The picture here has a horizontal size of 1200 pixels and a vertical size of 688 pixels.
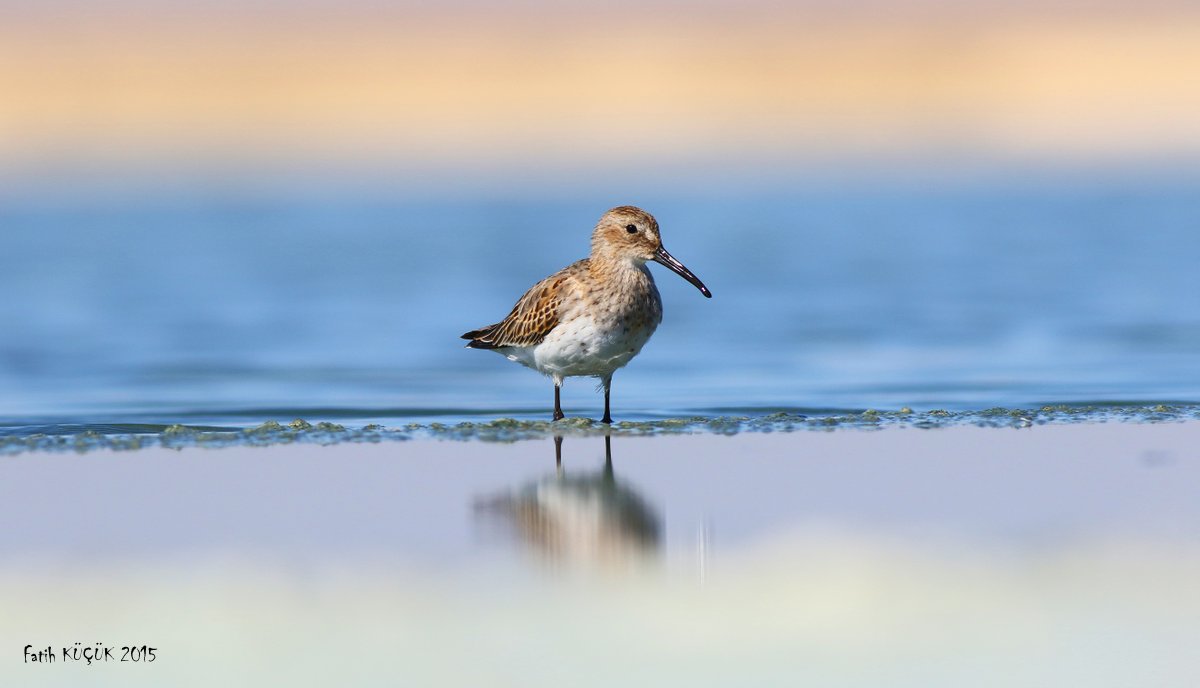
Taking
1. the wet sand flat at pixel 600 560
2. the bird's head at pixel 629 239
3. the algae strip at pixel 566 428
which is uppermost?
the bird's head at pixel 629 239

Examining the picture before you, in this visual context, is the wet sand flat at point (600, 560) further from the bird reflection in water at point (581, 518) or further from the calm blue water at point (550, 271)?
the calm blue water at point (550, 271)

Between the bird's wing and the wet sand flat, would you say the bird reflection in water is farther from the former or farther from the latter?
the bird's wing

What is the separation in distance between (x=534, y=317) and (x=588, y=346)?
1.99 ft

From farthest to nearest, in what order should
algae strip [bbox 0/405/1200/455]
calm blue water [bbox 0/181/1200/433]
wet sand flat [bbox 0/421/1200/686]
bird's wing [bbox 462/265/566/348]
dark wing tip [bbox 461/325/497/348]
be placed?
calm blue water [bbox 0/181/1200/433]
dark wing tip [bbox 461/325/497/348]
bird's wing [bbox 462/265/566/348]
algae strip [bbox 0/405/1200/455]
wet sand flat [bbox 0/421/1200/686]

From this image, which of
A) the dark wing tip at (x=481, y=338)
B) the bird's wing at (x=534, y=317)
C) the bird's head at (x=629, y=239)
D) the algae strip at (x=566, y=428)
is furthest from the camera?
the dark wing tip at (x=481, y=338)

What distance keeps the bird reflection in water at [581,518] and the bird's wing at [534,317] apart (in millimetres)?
1917

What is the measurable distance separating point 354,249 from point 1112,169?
97.5 feet

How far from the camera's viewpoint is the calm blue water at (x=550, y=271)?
1391 cm

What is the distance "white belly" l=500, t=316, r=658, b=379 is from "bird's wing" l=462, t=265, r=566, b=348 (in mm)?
91

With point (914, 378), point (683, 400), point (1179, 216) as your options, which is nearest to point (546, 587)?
point (683, 400)

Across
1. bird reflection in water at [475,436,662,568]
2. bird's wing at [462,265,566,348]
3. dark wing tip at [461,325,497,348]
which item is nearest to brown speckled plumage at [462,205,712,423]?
bird's wing at [462,265,566,348]

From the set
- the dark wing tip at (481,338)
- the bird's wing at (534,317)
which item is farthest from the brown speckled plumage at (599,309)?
the dark wing tip at (481,338)

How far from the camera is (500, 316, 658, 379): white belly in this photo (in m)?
11.5

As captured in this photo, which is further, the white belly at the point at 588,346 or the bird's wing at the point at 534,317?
the bird's wing at the point at 534,317
